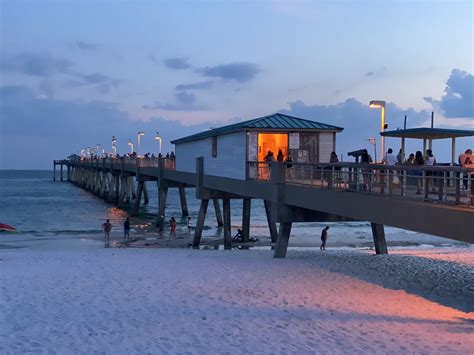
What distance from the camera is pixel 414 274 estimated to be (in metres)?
14.0

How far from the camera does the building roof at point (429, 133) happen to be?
1386 centimetres

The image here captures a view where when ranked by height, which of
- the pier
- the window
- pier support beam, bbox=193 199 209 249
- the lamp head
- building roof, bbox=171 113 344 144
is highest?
the lamp head

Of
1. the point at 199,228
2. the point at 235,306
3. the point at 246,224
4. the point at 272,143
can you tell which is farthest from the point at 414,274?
the point at 246,224

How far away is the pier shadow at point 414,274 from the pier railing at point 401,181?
2137 mm

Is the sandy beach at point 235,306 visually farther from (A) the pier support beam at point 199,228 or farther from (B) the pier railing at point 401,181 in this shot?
(A) the pier support beam at point 199,228

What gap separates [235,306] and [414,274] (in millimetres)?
6095

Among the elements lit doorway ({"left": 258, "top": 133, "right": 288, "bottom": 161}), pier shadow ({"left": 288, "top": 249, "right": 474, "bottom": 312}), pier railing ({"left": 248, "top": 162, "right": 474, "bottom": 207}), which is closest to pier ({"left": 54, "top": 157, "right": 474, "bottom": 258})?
pier railing ({"left": 248, "top": 162, "right": 474, "bottom": 207})

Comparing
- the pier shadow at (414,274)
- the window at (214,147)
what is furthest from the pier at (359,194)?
the pier shadow at (414,274)

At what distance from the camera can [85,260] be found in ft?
53.9

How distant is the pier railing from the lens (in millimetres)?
9703

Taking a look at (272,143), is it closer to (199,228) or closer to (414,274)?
(199,228)

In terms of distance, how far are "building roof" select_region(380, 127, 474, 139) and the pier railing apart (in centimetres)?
153

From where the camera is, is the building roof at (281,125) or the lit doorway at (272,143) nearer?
the building roof at (281,125)

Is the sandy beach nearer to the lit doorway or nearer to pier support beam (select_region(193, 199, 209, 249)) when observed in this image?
the lit doorway
